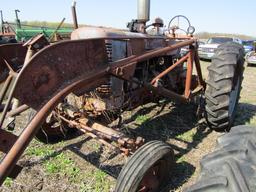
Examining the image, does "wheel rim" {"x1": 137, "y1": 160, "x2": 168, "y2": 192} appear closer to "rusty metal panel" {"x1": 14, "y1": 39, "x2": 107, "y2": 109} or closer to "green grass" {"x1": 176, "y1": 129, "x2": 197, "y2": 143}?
"rusty metal panel" {"x1": 14, "y1": 39, "x2": 107, "y2": 109}

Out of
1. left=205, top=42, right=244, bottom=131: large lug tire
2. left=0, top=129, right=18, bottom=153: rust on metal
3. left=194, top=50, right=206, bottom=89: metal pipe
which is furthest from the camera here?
left=194, top=50, right=206, bottom=89: metal pipe

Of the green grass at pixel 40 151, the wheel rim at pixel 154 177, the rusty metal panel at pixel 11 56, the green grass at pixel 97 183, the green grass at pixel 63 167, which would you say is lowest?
the green grass at pixel 40 151

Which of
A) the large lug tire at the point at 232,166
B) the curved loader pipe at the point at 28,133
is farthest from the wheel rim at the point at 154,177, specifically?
the curved loader pipe at the point at 28,133

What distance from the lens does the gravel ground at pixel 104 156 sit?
348 centimetres

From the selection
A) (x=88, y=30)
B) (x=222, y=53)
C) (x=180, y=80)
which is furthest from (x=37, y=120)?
(x=180, y=80)

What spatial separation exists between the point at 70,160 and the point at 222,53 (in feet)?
8.39

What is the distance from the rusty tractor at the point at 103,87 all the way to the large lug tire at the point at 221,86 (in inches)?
0.5

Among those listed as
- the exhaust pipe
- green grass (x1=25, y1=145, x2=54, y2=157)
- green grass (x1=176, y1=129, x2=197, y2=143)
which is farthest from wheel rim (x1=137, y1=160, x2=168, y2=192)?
the exhaust pipe

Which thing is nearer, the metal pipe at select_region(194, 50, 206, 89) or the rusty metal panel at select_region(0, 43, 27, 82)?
the rusty metal panel at select_region(0, 43, 27, 82)

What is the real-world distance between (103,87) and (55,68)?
3.55 ft

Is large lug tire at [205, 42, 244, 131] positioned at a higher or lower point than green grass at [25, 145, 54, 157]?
higher

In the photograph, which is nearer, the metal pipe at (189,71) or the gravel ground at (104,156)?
the gravel ground at (104,156)

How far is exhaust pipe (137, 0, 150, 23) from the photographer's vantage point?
498cm

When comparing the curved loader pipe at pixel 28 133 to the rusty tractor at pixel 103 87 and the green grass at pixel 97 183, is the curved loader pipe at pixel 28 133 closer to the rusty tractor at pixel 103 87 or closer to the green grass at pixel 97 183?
the rusty tractor at pixel 103 87
